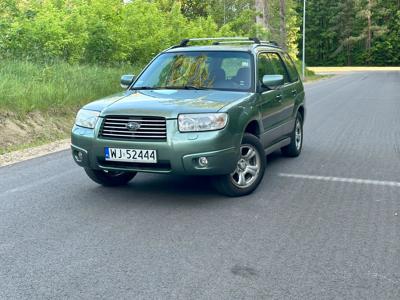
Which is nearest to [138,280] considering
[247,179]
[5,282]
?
[5,282]

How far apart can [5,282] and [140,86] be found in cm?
354

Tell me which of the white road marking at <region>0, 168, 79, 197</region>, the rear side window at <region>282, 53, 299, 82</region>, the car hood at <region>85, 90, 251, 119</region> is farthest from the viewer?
the rear side window at <region>282, 53, 299, 82</region>

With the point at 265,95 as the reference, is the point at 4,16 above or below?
above

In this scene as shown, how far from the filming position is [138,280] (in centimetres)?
372

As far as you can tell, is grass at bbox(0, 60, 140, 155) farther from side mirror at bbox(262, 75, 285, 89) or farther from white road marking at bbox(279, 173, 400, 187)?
white road marking at bbox(279, 173, 400, 187)

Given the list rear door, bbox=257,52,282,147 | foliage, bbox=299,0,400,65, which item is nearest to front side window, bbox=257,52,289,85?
rear door, bbox=257,52,282,147

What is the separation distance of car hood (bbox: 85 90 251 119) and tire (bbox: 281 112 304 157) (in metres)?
2.13

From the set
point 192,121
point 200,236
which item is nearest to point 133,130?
point 192,121

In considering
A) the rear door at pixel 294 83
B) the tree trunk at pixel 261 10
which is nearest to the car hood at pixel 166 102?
the rear door at pixel 294 83

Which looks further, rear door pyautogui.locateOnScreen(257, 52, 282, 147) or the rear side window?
the rear side window

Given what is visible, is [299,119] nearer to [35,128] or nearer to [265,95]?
[265,95]

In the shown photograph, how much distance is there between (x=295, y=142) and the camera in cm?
811

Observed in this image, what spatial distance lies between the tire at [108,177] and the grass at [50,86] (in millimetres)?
4500

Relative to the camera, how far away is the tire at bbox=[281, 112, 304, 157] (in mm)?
8047
